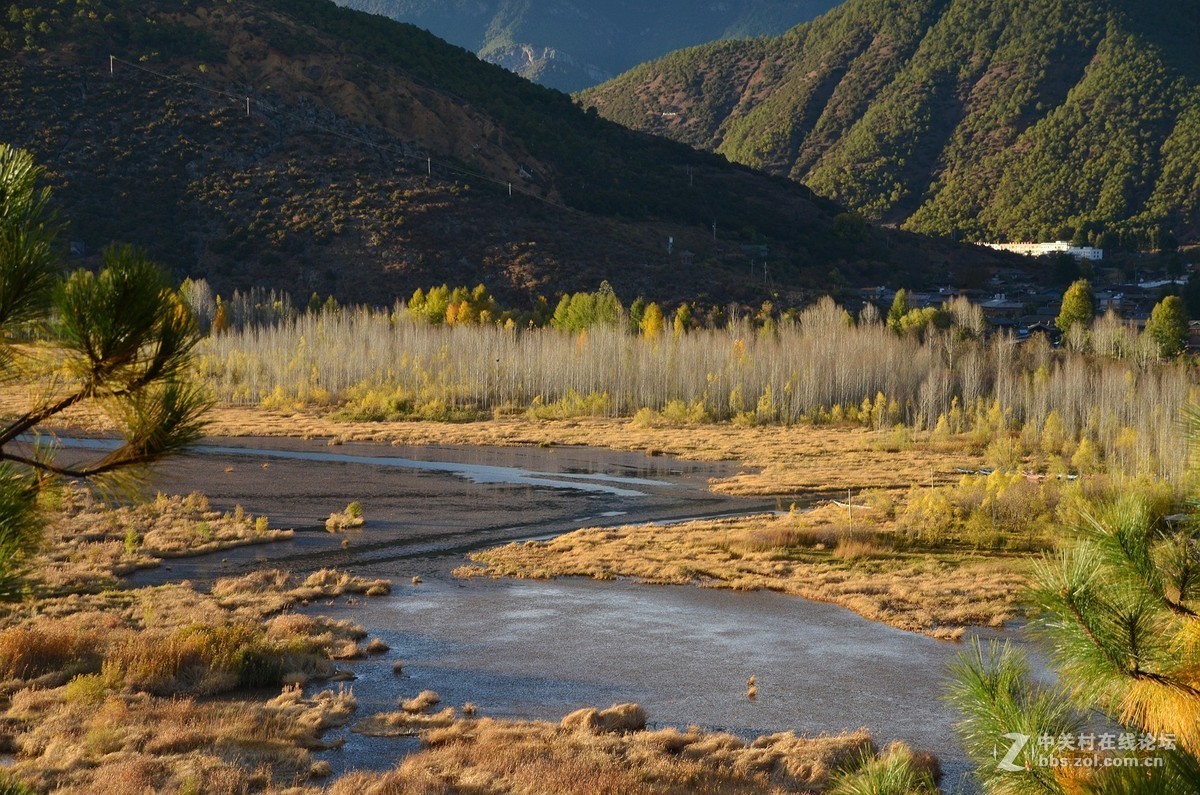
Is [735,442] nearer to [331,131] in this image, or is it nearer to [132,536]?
[132,536]

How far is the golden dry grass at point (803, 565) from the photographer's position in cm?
2869

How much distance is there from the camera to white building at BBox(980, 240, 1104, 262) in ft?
492

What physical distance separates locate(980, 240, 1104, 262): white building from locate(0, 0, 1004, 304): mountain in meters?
14.7

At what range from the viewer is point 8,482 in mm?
6527

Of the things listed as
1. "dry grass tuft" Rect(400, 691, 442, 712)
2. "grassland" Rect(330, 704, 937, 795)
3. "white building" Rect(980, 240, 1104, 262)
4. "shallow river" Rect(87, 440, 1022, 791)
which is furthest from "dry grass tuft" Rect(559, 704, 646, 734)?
"white building" Rect(980, 240, 1104, 262)

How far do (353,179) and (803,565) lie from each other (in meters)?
92.5

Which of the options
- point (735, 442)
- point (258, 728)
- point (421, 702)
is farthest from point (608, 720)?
point (735, 442)

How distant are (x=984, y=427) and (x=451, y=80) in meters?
102

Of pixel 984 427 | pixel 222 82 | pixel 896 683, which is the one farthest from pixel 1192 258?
pixel 896 683

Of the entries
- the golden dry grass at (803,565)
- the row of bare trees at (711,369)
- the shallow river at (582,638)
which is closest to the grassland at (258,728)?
the shallow river at (582,638)

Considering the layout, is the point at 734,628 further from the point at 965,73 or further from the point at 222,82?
the point at 965,73

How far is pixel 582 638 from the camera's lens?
83.5ft

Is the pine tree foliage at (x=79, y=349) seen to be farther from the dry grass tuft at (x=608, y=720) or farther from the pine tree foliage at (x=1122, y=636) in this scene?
the dry grass tuft at (x=608, y=720)

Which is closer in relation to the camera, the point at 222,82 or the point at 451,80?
the point at 222,82
